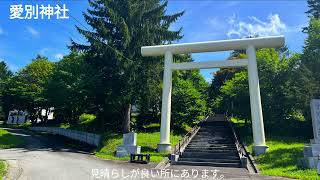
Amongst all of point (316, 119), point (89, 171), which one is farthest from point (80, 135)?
point (316, 119)

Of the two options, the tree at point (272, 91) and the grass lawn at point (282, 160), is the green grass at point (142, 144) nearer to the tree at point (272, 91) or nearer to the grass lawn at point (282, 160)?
the grass lawn at point (282, 160)

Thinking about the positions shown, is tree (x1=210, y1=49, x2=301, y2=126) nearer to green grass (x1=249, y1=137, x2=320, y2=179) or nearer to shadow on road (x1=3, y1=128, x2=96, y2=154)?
green grass (x1=249, y1=137, x2=320, y2=179)

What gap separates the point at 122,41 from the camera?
23922mm

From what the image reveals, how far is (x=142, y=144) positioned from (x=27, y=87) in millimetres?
30575

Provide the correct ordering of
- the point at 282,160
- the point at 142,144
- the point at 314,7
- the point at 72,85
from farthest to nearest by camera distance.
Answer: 1. the point at 314,7
2. the point at 72,85
3. the point at 142,144
4. the point at 282,160

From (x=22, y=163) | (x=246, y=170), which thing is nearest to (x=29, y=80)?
(x=22, y=163)

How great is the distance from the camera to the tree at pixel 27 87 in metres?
45.2

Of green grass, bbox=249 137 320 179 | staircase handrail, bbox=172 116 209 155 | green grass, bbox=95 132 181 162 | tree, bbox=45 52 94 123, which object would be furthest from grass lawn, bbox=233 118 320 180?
tree, bbox=45 52 94 123

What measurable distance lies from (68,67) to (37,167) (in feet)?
56.8

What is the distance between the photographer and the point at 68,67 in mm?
30422

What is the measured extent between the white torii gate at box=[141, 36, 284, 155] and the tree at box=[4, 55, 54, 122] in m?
28.7

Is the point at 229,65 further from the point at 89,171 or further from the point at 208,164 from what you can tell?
the point at 89,171

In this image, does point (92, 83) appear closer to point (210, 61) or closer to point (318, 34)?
point (210, 61)

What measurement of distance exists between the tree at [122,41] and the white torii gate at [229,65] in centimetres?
245
